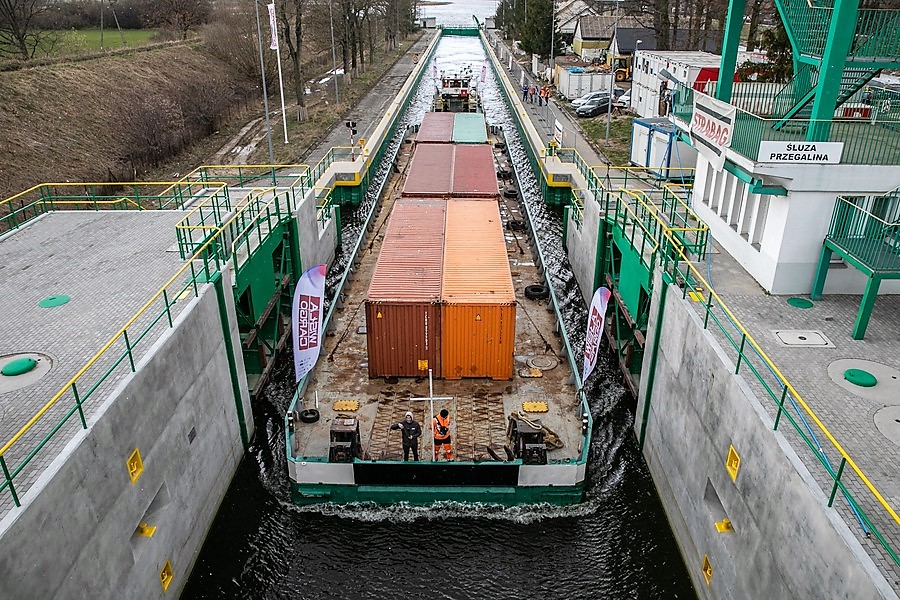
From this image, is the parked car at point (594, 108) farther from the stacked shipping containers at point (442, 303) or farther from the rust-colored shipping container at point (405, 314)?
the rust-colored shipping container at point (405, 314)

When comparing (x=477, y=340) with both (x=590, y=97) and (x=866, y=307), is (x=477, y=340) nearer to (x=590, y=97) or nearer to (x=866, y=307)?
(x=866, y=307)

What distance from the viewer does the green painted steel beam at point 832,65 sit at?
14.0 m

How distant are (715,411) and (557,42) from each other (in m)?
83.7

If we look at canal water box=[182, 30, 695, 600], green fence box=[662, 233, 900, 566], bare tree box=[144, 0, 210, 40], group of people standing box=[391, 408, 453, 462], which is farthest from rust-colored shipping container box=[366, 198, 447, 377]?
bare tree box=[144, 0, 210, 40]

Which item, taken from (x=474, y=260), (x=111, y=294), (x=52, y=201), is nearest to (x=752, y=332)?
(x=474, y=260)

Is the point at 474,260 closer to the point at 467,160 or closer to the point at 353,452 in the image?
the point at 353,452

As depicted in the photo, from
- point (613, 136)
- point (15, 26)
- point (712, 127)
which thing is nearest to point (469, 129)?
point (613, 136)

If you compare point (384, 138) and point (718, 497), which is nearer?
point (718, 497)

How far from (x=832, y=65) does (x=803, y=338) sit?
617 centimetres

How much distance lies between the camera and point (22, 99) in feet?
129

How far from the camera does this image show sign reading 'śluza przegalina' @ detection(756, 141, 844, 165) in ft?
47.1

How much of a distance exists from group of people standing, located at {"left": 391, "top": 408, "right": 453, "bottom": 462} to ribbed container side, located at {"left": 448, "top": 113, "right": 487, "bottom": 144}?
2806 centimetres

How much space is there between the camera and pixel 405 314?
17031mm

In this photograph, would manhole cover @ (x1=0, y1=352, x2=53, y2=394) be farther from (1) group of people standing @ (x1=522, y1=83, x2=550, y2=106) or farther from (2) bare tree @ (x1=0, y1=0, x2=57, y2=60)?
(1) group of people standing @ (x1=522, y1=83, x2=550, y2=106)
